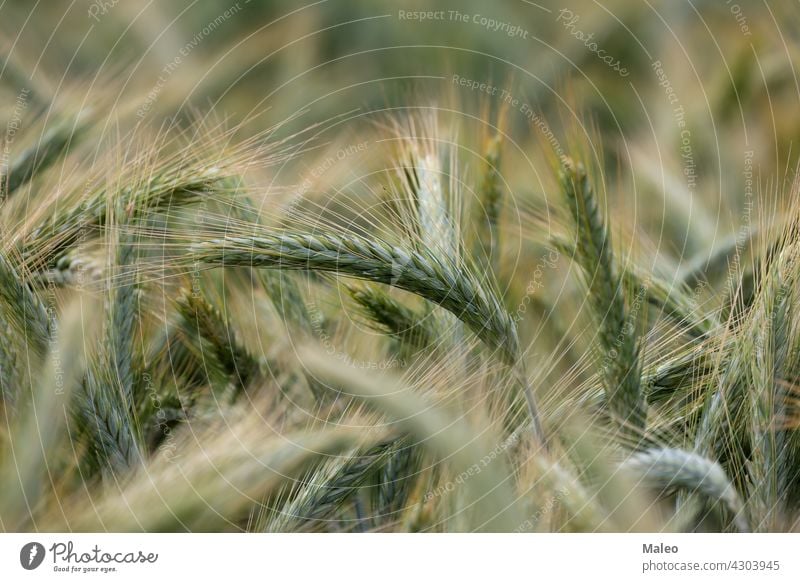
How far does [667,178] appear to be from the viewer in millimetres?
1455

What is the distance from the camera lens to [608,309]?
1077mm

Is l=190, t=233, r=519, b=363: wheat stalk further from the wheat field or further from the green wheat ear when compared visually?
the green wheat ear

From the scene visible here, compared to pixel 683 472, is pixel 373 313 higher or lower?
higher

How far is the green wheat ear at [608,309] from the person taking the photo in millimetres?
1057
